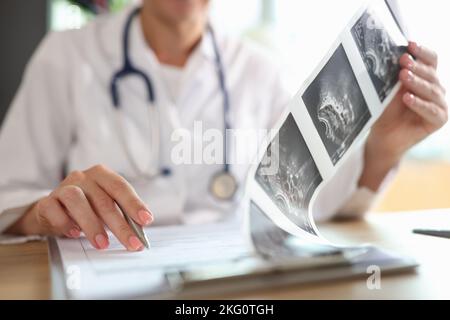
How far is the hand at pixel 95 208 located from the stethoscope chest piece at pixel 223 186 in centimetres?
36

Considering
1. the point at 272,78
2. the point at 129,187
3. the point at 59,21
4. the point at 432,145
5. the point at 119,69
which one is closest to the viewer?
the point at 129,187

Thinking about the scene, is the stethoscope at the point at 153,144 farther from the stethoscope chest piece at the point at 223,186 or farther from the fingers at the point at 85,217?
the fingers at the point at 85,217

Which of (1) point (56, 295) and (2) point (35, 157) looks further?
(2) point (35, 157)

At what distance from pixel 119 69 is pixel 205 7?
0.70 feet

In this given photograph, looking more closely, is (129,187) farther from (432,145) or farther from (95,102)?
(432,145)

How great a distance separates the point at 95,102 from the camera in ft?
2.65

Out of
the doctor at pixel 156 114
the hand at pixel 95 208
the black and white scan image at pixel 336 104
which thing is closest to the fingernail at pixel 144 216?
the hand at pixel 95 208

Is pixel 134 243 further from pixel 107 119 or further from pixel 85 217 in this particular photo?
pixel 107 119

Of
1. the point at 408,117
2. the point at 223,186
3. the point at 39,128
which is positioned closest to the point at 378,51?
the point at 408,117

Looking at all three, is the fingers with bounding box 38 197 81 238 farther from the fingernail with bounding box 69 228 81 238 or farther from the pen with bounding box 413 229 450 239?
the pen with bounding box 413 229 450 239

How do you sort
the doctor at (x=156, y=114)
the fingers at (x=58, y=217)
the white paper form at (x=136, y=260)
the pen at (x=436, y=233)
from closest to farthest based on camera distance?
1. the white paper form at (x=136, y=260)
2. the fingers at (x=58, y=217)
3. the pen at (x=436, y=233)
4. the doctor at (x=156, y=114)

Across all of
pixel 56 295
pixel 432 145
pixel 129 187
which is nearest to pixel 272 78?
pixel 129 187

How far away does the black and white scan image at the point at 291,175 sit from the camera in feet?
1.28
